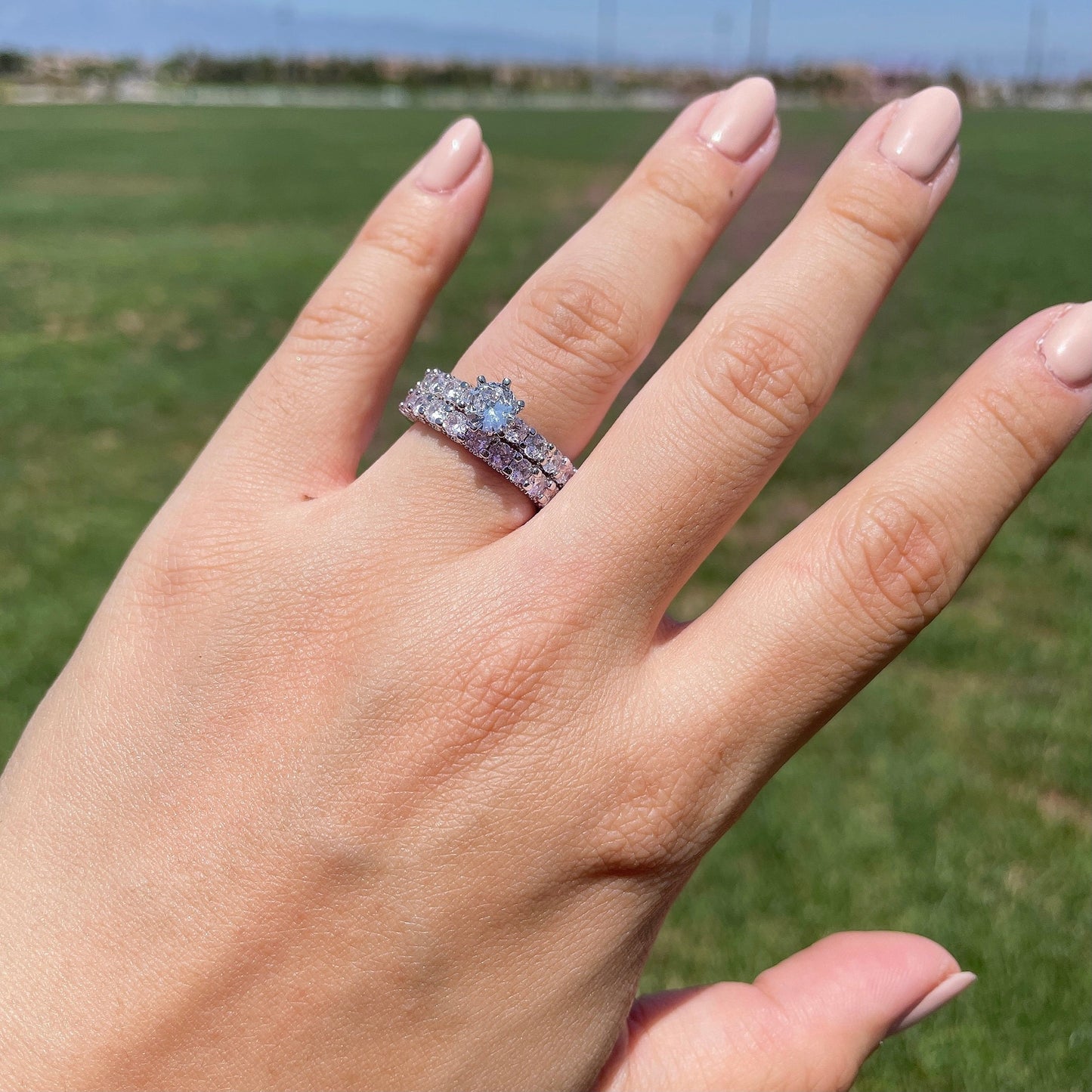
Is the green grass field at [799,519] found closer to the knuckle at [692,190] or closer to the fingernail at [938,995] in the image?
the knuckle at [692,190]

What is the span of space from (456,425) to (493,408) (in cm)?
6

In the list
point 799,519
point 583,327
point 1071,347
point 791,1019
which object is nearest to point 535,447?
point 583,327

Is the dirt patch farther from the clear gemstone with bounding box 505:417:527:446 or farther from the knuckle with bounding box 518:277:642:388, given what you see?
the clear gemstone with bounding box 505:417:527:446

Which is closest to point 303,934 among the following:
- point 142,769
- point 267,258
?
point 142,769

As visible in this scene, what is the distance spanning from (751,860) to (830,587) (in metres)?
2.15

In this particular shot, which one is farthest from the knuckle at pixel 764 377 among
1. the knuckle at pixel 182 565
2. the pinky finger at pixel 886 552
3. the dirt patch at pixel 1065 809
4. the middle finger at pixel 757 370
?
the dirt patch at pixel 1065 809

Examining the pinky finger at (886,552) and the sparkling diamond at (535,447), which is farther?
the sparkling diamond at (535,447)

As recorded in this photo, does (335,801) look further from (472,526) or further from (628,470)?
(628,470)

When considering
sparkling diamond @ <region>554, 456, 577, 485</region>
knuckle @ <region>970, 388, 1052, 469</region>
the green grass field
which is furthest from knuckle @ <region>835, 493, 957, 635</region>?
the green grass field

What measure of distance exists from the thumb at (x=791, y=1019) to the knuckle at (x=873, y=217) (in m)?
1.07

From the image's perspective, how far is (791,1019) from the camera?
4.90 feet

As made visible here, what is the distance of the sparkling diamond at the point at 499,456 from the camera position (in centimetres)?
150

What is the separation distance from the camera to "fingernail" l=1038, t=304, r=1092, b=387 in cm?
142

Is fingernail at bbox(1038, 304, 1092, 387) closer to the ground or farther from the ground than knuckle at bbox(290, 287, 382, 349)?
farther from the ground
